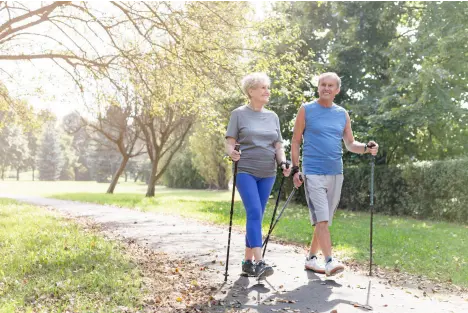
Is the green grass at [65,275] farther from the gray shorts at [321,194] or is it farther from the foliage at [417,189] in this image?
the foliage at [417,189]

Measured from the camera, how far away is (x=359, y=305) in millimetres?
4770

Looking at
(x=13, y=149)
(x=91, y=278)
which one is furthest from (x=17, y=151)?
(x=91, y=278)

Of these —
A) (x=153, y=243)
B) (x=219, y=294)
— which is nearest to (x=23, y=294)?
(x=219, y=294)

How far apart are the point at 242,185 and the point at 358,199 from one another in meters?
18.0

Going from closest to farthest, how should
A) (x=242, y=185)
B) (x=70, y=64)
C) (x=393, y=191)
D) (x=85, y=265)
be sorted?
(x=242, y=185) < (x=85, y=265) < (x=70, y=64) < (x=393, y=191)

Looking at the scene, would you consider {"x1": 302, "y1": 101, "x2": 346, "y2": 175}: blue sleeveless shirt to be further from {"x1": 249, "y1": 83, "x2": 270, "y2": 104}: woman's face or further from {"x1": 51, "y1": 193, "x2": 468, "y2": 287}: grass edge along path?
{"x1": 51, "y1": 193, "x2": 468, "y2": 287}: grass edge along path

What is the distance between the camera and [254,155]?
5566mm

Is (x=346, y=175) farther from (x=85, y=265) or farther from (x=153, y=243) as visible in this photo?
(x=85, y=265)

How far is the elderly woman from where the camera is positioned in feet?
18.0

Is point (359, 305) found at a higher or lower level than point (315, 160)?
lower

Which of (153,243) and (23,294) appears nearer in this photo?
(23,294)

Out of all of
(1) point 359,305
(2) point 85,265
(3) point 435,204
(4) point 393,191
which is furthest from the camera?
(4) point 393,191

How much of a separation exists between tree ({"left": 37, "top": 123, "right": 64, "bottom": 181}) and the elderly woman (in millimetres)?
79711

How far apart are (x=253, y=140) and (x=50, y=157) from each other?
269 feet
